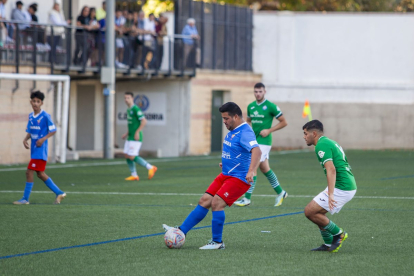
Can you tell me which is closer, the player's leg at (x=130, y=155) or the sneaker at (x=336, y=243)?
the sneaker at (x=336, y=243)

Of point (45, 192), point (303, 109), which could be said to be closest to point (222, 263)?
point (45, 192)

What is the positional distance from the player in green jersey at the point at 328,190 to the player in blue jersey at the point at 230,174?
0.72 meters

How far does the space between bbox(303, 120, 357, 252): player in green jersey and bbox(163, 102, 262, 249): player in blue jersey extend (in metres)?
0.72

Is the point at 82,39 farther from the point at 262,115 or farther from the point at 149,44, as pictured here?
the point at 262,115

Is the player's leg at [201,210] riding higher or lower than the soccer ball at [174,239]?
higher

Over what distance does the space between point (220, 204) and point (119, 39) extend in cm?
1952

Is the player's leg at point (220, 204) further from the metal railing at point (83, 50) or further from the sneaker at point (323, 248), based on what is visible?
the metal railing at point (83, 50)

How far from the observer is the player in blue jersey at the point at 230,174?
28.5ft

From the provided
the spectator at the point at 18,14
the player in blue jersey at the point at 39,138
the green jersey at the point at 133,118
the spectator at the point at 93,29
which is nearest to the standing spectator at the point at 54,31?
A: the spectator at the point at 18,14

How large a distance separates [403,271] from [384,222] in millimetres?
3716

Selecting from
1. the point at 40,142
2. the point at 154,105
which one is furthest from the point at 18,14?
the point at 40,142

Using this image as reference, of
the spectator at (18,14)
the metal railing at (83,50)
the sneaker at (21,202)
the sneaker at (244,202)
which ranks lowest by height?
the sneaker at (21,202)

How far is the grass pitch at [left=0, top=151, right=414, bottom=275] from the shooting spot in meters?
7.74

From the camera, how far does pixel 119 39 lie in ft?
89.9
